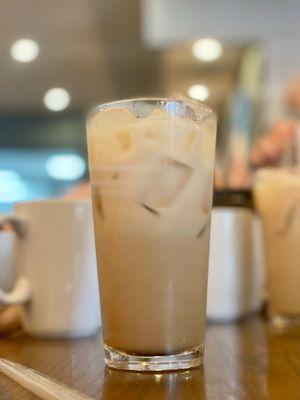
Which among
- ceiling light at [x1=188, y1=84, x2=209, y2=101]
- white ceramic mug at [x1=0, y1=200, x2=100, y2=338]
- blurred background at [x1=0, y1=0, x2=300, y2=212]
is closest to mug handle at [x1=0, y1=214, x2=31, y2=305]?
white ceramic mug at [x1=0, y1=200, x2=100, y2=338]

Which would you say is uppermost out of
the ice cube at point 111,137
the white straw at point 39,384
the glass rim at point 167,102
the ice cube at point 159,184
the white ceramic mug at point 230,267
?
the glass rim at point 167,102

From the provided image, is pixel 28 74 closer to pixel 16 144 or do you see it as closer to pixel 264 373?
pixel 16 144

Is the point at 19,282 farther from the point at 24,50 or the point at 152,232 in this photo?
the point at 24,50

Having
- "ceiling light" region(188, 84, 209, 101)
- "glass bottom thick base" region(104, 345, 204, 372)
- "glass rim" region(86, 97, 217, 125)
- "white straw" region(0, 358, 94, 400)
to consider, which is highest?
"glass rim" region(86, 97, 217, 125)

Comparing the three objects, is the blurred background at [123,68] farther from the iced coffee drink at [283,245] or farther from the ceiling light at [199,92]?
the iced coffee drink at [283,245]

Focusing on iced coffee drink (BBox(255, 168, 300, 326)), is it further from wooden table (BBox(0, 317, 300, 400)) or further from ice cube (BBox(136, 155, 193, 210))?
ice cube (BBox(136, 155, 193, 210))

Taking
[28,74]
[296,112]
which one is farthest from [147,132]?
[28,74]

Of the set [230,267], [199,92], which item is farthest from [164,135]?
[199,92]

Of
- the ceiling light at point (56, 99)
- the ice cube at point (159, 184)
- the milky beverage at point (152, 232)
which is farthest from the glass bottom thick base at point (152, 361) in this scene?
the ceiling light at point (56, 99)
